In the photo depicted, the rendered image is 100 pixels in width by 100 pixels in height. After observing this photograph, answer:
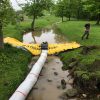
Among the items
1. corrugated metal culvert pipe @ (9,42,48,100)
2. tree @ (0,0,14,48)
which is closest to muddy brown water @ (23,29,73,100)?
corrugated metal culvert pipe @ (9,42,48,100)

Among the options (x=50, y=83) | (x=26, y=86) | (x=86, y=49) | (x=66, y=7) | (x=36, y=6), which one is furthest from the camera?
(x=66, y=7)

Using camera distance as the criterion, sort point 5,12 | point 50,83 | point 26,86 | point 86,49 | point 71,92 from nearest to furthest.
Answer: point 26,86, point 71,92, point 50,83, point 5,12, point 86,49

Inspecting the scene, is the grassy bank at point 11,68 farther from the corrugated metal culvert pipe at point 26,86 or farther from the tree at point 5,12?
the tree at point 5,12

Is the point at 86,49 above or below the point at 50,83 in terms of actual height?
above

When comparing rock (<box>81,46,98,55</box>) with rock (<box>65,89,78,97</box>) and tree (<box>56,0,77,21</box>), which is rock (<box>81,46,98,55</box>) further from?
tree (<box>56,0,77,21</box>)

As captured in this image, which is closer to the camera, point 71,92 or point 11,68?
point 71,92

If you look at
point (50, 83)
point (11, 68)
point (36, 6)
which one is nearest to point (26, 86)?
point (50, 83)

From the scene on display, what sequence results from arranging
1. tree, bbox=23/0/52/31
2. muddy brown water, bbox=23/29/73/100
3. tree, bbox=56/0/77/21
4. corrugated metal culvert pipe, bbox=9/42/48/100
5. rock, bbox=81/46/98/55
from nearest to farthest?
corrugated metal culvert pipe, bbox=9/42/48/100, muddy brown water, bbox=23/29/73/100, rock, bbox=81/46/98/55, tree, bbox=23/0/52/31, tree, bbox=56/0/77/21

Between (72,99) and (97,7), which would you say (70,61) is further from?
(97,7)

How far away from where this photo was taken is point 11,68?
2133 centimetres

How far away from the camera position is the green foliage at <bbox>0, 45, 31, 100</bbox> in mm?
17308

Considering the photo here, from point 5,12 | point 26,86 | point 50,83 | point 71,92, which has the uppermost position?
point 5,12

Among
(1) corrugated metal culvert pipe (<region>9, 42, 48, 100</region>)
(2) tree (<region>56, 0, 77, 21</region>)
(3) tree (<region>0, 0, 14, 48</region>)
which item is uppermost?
(3) tree (<region>0, 0, 14, 48</region>)

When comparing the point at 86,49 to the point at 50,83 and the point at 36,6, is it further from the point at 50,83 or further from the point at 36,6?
the point at 36,6
